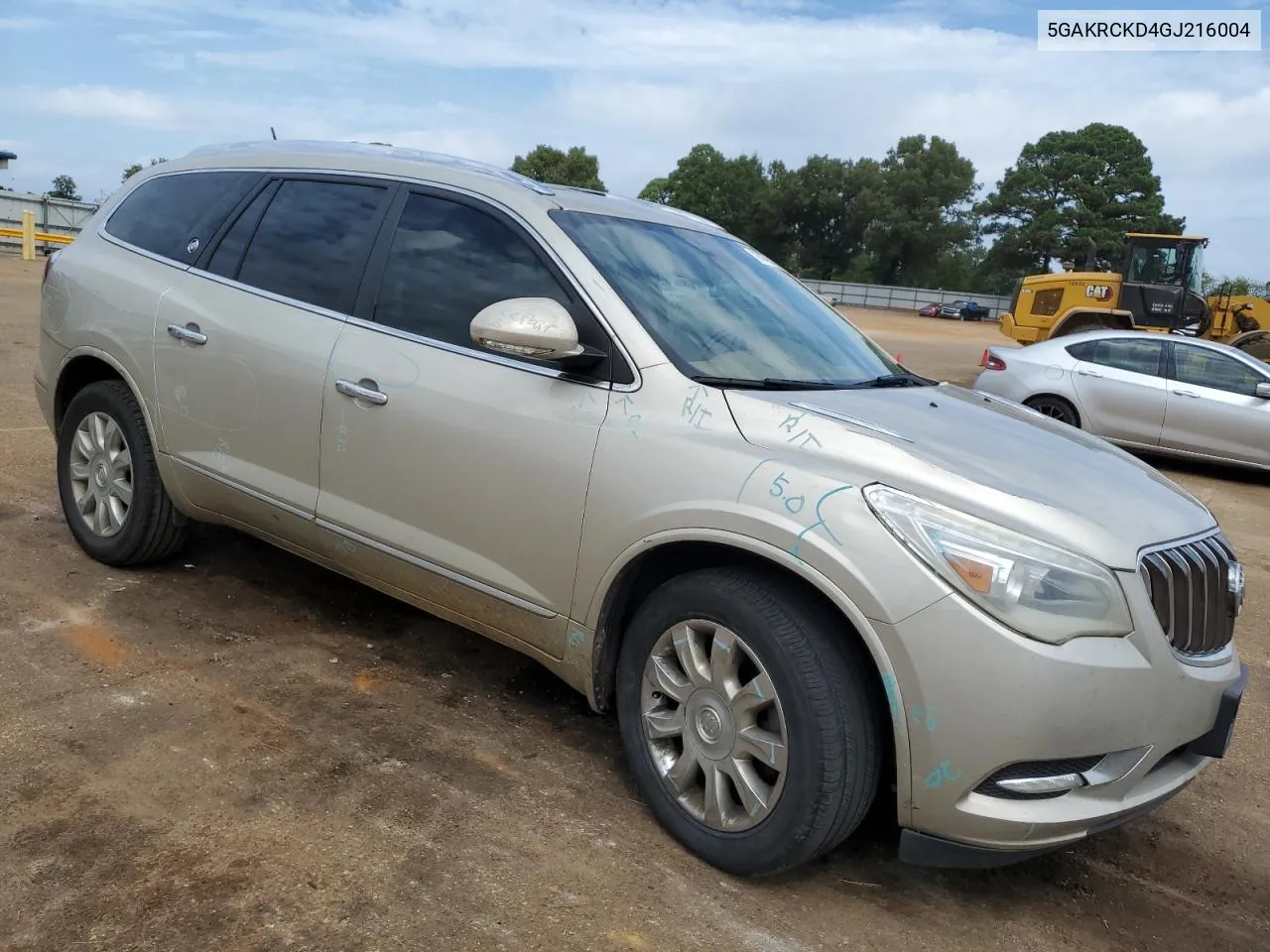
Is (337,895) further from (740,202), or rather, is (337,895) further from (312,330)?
(740,202)

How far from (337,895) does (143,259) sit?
114 inches

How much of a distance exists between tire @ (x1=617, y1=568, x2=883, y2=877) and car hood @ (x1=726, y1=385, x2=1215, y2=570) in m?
0.37

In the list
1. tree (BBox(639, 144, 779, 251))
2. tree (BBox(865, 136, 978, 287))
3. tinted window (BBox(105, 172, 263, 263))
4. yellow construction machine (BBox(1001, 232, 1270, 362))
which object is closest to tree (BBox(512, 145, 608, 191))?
tree (BBox(639, 144, 779, 251))

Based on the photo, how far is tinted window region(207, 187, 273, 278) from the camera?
13.0ft

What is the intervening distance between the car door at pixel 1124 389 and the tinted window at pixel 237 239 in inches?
350

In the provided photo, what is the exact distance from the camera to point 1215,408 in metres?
10.1

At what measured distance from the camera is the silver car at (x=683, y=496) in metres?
2.38

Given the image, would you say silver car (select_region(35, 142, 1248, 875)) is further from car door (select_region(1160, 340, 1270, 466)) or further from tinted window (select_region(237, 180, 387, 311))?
car door (select_region(1160, 340, 1270, 466))

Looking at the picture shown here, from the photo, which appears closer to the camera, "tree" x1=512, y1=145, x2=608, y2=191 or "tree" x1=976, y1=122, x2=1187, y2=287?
"tree" x1=976, y1=122, x2=1187, y2=287

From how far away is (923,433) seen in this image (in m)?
2.76

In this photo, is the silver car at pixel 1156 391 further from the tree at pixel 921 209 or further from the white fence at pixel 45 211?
the tree at pixel 921 209

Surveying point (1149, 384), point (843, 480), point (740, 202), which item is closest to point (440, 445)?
point (843, 480)

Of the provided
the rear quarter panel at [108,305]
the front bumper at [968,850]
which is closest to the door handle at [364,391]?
the rear quarter panel at [108,305]

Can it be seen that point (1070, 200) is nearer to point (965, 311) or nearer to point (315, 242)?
point (965, 311)
